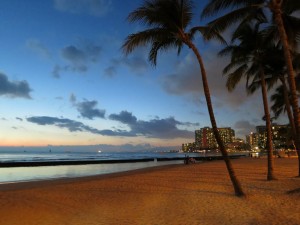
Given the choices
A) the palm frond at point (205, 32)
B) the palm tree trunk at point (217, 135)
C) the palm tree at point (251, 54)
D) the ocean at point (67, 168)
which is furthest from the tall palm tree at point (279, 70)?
the ocean at point (67, 168)

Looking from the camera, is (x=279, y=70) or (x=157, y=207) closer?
(x=157, y=207)

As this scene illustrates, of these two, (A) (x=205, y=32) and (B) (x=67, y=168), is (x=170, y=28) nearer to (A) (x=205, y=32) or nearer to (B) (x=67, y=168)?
(A) (x=205, y=32)

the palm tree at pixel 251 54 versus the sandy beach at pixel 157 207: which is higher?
the palm tree at pixel 251 54

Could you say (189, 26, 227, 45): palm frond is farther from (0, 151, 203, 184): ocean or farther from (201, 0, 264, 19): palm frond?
(0, 151, 203, 184): ocean

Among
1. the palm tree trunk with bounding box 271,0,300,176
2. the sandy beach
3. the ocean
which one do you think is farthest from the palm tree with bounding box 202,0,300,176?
the ocean

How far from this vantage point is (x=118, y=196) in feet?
42.1

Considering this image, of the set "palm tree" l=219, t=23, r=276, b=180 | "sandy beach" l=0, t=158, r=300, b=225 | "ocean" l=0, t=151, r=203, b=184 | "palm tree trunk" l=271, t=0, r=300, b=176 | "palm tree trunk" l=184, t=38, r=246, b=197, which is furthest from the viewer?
"ocean" l=0, t=151, r=203, b=184

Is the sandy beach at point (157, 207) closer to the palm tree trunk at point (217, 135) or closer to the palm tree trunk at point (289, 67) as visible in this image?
the palm tree trunk at point (217, 135)

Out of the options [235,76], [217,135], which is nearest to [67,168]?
[235,76]

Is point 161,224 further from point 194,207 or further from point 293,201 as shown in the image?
point 293,201

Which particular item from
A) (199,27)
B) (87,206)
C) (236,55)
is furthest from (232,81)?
(87,206)

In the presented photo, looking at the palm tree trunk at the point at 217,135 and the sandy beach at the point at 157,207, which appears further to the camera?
the palm tree trunk at the point at 217,135

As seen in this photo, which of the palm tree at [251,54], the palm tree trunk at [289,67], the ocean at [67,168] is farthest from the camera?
the ocean at [67,168]

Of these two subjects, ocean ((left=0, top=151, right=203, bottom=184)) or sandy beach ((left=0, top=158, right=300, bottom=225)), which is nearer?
sandy beach ((left=0, top=158, right=300, bottom=225))
